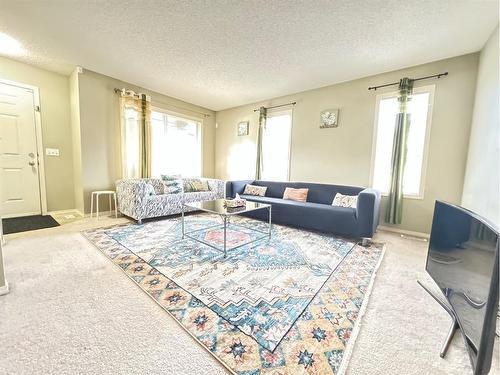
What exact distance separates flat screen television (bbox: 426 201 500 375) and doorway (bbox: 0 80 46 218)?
17.7 feet

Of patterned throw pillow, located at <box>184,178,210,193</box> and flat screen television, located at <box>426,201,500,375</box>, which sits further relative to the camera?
patterned throw pillow, located at <box>184,178,210,193</box>

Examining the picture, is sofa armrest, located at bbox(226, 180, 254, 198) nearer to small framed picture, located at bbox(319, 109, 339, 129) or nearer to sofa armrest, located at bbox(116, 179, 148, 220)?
sofa armrest, located at bbox(116, 179, 148, 220)

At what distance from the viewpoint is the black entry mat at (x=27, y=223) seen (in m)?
2.84

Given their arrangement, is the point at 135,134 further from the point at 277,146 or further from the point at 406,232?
the point at 406,232

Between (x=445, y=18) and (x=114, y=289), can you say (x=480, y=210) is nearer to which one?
(x=445, y=18)

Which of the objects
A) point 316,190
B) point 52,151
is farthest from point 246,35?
point 52,151

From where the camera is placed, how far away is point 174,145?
15.8ft

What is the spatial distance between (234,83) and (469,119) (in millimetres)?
3455

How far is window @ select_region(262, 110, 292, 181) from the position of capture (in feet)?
14.3

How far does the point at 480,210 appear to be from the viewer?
209 centimetres

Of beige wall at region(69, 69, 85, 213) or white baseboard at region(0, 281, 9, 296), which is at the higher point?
beige wall at region(69, 69, 85, 213)

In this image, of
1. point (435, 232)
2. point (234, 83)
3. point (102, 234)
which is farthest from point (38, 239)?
point (435, 232)

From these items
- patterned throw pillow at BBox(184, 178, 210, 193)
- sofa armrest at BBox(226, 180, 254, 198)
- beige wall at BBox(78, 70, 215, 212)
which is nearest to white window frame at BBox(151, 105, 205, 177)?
beige wall at BBox(78, 70, 215, 212)

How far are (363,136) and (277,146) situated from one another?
1.69 metres
